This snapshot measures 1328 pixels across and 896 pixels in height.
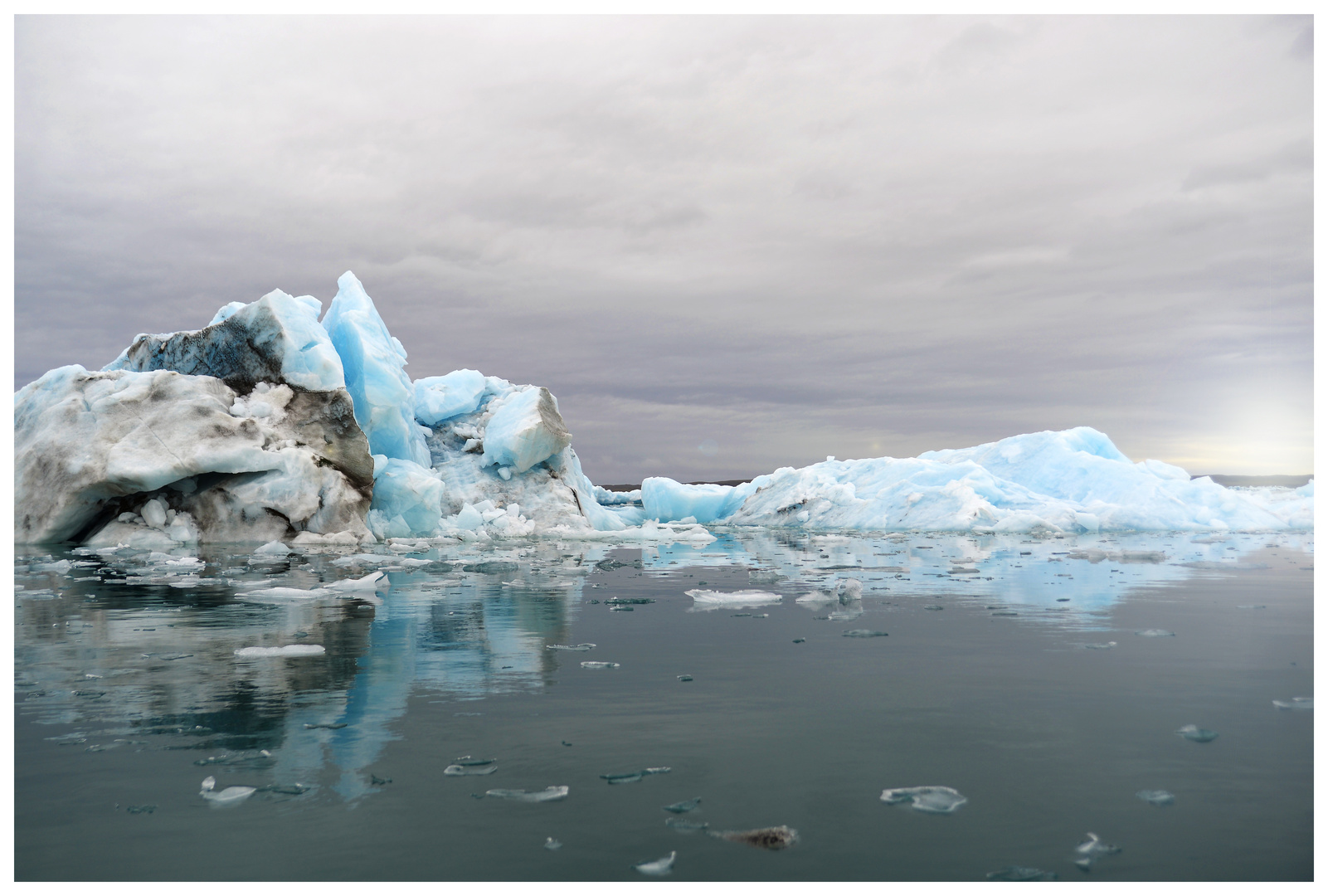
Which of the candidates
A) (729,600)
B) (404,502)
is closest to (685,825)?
(729,600)

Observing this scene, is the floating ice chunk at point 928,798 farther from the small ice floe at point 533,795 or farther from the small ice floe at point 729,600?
the small ice floe at point 729,600

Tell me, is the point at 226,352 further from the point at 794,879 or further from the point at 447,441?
the point at 794,879

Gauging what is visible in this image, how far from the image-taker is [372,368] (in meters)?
20.0

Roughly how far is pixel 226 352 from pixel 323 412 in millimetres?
2697

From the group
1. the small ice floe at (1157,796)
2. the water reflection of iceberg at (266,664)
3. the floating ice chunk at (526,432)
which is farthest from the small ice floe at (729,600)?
the floating ice chunk at (526,432)

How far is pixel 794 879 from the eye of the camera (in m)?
2.37

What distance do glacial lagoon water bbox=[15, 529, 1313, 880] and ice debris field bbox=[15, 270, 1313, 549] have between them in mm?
9514

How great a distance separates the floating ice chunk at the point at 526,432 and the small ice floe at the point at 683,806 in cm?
2049

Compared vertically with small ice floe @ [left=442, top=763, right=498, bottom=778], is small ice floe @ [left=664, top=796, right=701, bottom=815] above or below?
below

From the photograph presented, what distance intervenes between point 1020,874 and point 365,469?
18.0m

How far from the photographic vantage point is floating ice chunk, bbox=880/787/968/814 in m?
2.87

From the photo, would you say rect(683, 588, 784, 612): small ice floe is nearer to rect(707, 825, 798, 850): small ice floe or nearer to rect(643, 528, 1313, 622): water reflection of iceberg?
rect(643, 528, 1313, 622): water reflection of iceberg

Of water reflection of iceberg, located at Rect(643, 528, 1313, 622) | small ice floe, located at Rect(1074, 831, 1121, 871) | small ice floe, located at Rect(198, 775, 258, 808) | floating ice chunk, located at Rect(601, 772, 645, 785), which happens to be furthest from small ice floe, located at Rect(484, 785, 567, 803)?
water reflection of iceberg, located at Rect(643, 528, 1313, 622)
